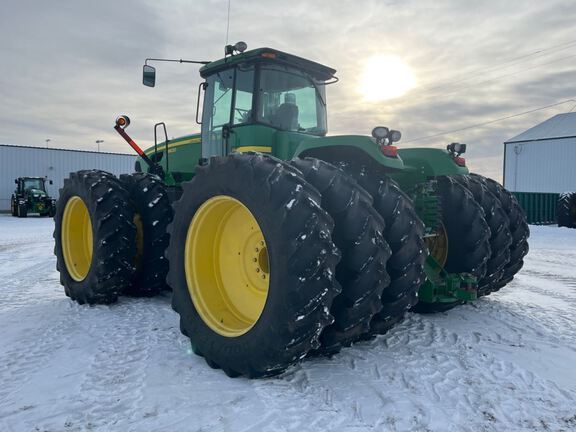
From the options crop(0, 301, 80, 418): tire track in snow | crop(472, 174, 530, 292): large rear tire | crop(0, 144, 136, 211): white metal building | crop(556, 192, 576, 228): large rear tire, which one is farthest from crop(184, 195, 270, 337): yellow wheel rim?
crop(0, 144, 136, 211): white metal building

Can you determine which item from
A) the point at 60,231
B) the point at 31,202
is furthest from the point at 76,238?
the point at 31,202

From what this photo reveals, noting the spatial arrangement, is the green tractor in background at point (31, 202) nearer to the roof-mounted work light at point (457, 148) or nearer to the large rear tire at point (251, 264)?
the large rear tire at point (251, 264)

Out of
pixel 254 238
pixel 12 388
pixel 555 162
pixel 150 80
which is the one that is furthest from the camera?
pixel 555 162

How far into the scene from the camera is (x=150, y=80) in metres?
5.50

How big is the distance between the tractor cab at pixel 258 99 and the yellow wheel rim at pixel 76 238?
74.5 inches

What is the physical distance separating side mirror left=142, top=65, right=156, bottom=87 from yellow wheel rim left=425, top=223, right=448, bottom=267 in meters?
3.62

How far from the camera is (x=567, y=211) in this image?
58.3 feet

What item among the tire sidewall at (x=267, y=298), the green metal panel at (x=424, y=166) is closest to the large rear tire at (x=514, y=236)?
the green metal panel at (x=424, y=166)

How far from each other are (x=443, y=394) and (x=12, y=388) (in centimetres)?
280

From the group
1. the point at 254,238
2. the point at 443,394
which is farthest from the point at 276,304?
the point at 443,394

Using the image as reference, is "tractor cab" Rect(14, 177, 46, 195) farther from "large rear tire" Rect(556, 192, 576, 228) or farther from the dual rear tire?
"large rear tire" Rect(556, 192, 576, 228)

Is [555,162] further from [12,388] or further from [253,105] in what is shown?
[12,388]

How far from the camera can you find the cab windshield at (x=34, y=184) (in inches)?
1023

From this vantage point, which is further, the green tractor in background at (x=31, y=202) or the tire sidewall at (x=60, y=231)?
the green tractor in background at (x=31, y=202)
